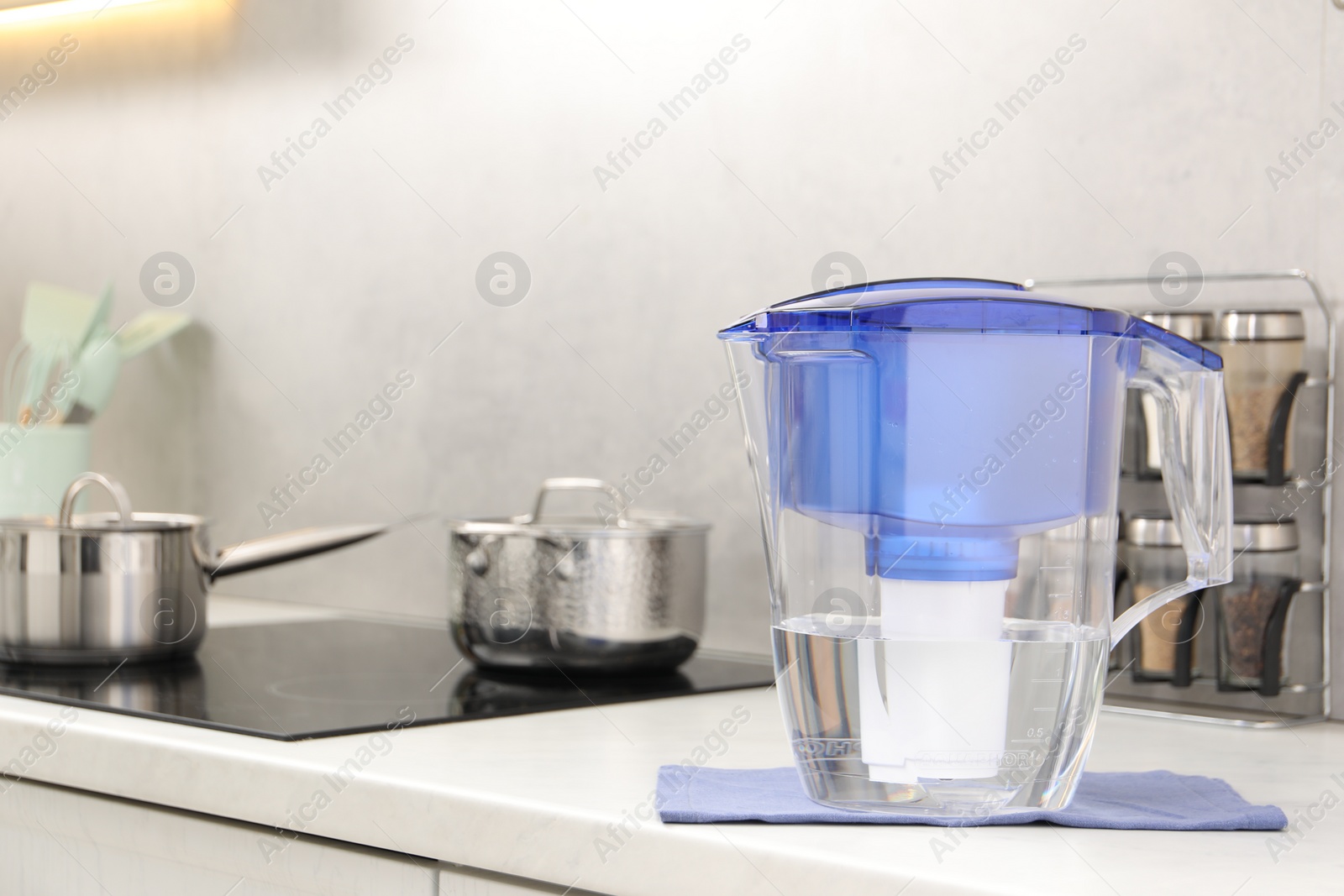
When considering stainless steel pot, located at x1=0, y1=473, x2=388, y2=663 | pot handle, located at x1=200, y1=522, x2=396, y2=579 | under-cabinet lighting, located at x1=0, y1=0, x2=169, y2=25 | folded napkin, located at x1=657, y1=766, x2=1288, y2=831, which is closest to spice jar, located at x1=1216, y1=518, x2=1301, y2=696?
folded napkin, located at x1=657, y1=766, x2=1288, y2=831

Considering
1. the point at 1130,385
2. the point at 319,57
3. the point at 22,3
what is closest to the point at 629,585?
the point at 1130,385

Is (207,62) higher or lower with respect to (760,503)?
higher

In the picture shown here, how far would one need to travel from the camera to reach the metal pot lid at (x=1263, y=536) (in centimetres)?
90

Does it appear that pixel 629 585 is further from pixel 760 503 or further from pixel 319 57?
pixel 319 57

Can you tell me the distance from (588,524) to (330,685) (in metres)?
0.29

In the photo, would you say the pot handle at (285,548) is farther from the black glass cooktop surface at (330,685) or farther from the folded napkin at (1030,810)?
the folded napkin at (1030,810)

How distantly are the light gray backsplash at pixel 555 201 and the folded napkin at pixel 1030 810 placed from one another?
424mm

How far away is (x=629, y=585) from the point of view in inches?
39.8

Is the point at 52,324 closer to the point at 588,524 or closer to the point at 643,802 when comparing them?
the point at 588,524

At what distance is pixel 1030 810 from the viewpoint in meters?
0.61

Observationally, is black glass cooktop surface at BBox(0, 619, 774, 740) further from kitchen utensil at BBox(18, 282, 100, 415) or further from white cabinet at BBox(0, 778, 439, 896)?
kitchen utensil at BBox(18, 282, 100, 415)

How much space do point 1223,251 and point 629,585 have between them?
474mm

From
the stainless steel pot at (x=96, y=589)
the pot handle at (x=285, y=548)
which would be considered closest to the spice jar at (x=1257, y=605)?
the pot handle at (x=285, y=548)

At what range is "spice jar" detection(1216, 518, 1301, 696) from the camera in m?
0.90
